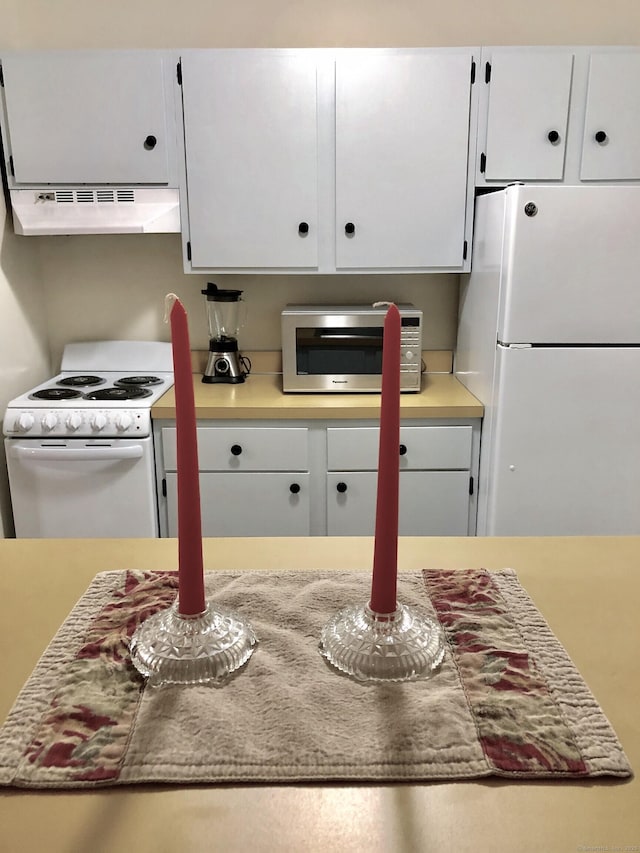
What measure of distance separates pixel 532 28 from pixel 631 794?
9.33 ft

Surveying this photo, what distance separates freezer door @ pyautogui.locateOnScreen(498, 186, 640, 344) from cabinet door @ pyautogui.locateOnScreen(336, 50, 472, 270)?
0.39 meters

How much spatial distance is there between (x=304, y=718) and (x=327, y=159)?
2190mm

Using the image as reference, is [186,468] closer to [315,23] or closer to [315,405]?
[315,405]

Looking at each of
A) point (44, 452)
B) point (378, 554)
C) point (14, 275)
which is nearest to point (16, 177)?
point (14, 275)

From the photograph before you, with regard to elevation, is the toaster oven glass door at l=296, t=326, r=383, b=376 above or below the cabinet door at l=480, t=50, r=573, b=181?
below

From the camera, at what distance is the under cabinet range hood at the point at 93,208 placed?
2.49m

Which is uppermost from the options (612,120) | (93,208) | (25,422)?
(612,120)

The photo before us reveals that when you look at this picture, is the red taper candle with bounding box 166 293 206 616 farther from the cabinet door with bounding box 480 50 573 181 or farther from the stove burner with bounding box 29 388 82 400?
the cabinet door with bounding box 480 50 573 181

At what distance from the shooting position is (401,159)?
2443 mm

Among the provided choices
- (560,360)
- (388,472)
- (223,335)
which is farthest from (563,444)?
(388,472)

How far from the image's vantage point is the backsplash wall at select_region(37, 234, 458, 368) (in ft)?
9.45

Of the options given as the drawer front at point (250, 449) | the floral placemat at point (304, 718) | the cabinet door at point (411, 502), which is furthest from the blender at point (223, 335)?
the floral placemat at point (304, 718)

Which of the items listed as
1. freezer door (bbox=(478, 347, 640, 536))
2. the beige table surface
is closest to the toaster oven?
freezer door (bbox=(478, 347, 640, 536))

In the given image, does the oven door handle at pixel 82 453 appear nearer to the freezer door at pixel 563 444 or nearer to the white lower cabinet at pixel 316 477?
the white lower cabinet at pixel 316 477
